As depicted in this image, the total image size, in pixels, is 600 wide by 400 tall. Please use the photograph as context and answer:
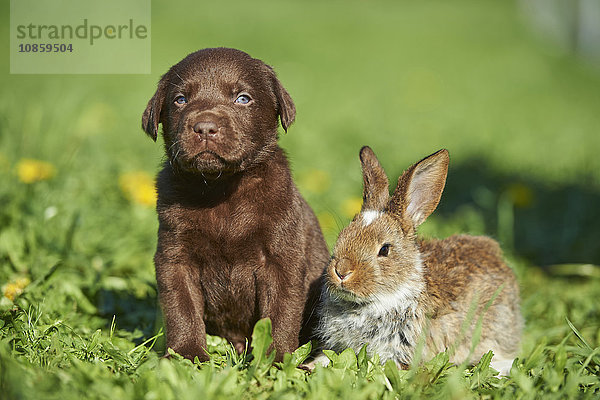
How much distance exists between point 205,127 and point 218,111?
17cm

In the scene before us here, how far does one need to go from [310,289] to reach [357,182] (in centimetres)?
338

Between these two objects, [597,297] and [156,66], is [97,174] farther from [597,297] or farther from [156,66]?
[156,66]

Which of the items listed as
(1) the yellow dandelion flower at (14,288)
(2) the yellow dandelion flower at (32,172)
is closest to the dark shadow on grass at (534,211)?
(2) the yellow dandelion flower at (32,172)

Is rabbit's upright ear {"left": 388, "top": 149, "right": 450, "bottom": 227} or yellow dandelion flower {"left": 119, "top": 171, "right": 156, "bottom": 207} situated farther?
yellow dandelion flower {"left": 119, "top": 171, "right": 156, "bottom": 207}

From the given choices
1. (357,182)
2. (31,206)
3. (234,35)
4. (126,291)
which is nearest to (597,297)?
(357,182)

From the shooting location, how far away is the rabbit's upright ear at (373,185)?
3641 millimetres

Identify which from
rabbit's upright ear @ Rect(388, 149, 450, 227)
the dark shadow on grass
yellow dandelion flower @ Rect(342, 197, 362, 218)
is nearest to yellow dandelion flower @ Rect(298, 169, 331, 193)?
yellow dandelion flower @ Rect(342, 197, 362, 218)

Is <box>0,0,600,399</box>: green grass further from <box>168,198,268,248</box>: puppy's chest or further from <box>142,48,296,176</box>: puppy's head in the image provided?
<box>142,48,296,176</box>: puppy's head

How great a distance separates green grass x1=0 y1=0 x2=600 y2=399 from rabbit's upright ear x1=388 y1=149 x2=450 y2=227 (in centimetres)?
49

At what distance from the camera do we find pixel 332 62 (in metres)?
14.8

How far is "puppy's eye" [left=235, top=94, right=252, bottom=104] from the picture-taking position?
3.53 metres

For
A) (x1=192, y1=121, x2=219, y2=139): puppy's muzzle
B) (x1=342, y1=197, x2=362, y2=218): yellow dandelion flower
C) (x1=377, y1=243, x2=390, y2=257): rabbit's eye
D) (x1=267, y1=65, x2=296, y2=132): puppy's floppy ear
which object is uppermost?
(x1=267, y1=65, x2=296, y2=132): puppy's floppy ear

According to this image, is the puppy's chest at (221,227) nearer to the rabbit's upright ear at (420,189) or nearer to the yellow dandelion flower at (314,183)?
the rabbit's upright ear at (420,189)

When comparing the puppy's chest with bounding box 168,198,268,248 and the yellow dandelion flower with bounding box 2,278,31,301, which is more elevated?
the puppy's chest with bounding box 168,198,268,248
